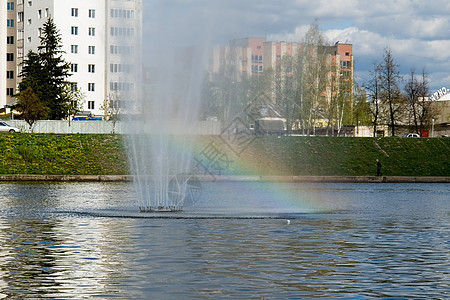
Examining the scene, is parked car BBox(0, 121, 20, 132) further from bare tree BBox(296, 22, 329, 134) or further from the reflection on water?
the reflection on water

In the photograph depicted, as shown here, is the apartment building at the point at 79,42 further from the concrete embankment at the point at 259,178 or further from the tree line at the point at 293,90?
the concrete embankment at the point at 259,178

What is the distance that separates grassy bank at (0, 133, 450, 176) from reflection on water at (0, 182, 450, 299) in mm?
31776

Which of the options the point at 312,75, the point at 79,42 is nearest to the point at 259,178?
the point at 312,75

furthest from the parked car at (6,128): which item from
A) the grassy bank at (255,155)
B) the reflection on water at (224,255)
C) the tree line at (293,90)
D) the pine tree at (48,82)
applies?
the reflection on water at (224,255)

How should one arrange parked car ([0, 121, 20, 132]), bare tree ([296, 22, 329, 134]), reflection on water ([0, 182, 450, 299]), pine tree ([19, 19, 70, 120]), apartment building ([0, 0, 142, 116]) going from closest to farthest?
reflection on water ([0, 182, 450, 299]), parked car ([0, 121, 20, 132]), bare tree ([296, 22, 329, 134]), pine tree ([19, 19, 70, 120]), apartment building ([0, 0, 142, 116])

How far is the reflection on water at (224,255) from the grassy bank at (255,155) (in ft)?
104

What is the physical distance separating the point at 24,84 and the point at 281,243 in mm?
90793

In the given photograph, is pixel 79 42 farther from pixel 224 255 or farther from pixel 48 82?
pixel 224 255

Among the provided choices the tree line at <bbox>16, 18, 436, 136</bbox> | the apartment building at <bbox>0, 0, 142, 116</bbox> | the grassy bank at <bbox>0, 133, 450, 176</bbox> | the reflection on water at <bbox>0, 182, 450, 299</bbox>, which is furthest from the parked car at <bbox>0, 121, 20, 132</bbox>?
the reflection on water at <bbox>0, 182, 450, 299</bbox>

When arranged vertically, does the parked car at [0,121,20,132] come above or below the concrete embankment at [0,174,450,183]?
A: above

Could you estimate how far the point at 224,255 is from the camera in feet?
54.6

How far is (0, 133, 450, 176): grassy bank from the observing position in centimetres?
6256

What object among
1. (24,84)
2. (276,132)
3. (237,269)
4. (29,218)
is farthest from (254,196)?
(24,84)

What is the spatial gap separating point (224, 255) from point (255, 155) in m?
51.4
